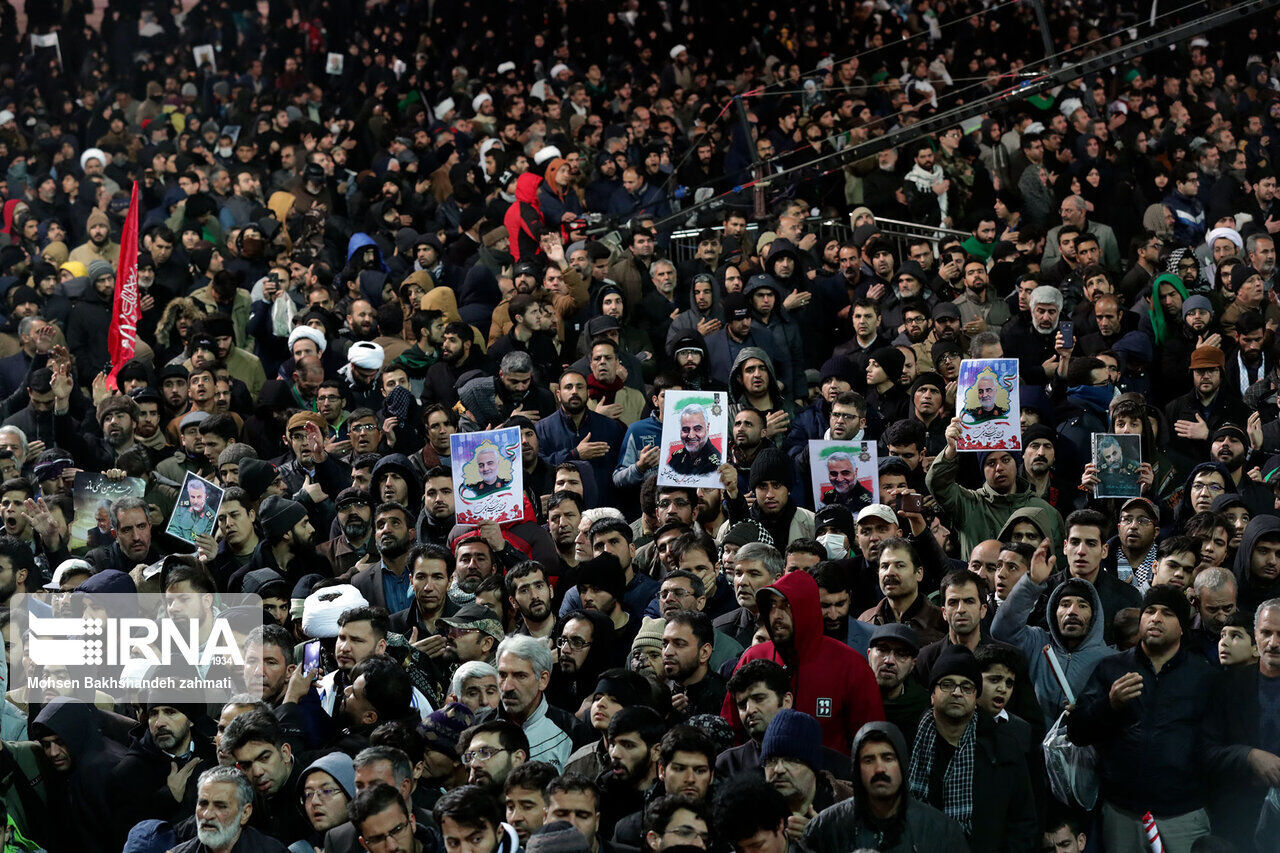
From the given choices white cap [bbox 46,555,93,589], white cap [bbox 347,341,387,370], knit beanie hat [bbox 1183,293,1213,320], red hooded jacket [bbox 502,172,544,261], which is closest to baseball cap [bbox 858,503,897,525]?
knit beanie hat [bbox 1183,293,1213,320]

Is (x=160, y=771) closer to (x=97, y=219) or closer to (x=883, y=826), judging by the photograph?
(x=883, y=826)

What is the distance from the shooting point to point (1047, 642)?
301 inches

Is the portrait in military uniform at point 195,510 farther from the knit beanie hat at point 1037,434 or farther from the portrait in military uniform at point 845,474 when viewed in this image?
the knit beanie hat at point 1037,434

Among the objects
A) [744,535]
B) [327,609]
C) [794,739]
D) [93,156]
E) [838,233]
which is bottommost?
[794,739]

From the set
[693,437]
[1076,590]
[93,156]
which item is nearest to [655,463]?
[693,437]

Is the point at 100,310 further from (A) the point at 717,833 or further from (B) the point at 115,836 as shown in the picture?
(A) the point at 717,833

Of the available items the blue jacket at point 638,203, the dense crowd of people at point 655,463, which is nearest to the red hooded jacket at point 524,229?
the dense crowd of people at point 655,463

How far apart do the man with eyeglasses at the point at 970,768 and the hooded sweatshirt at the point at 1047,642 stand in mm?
597

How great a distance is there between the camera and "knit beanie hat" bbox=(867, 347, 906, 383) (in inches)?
429

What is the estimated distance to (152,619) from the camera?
28.8 ft

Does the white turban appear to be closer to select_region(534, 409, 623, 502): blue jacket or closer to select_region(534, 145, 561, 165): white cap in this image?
select_region(534, 409, 623, 502): blue jacket

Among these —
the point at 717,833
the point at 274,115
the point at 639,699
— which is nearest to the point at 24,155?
the point at 274,115

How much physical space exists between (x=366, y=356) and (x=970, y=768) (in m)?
6.08

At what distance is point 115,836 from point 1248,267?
837 centimetres
